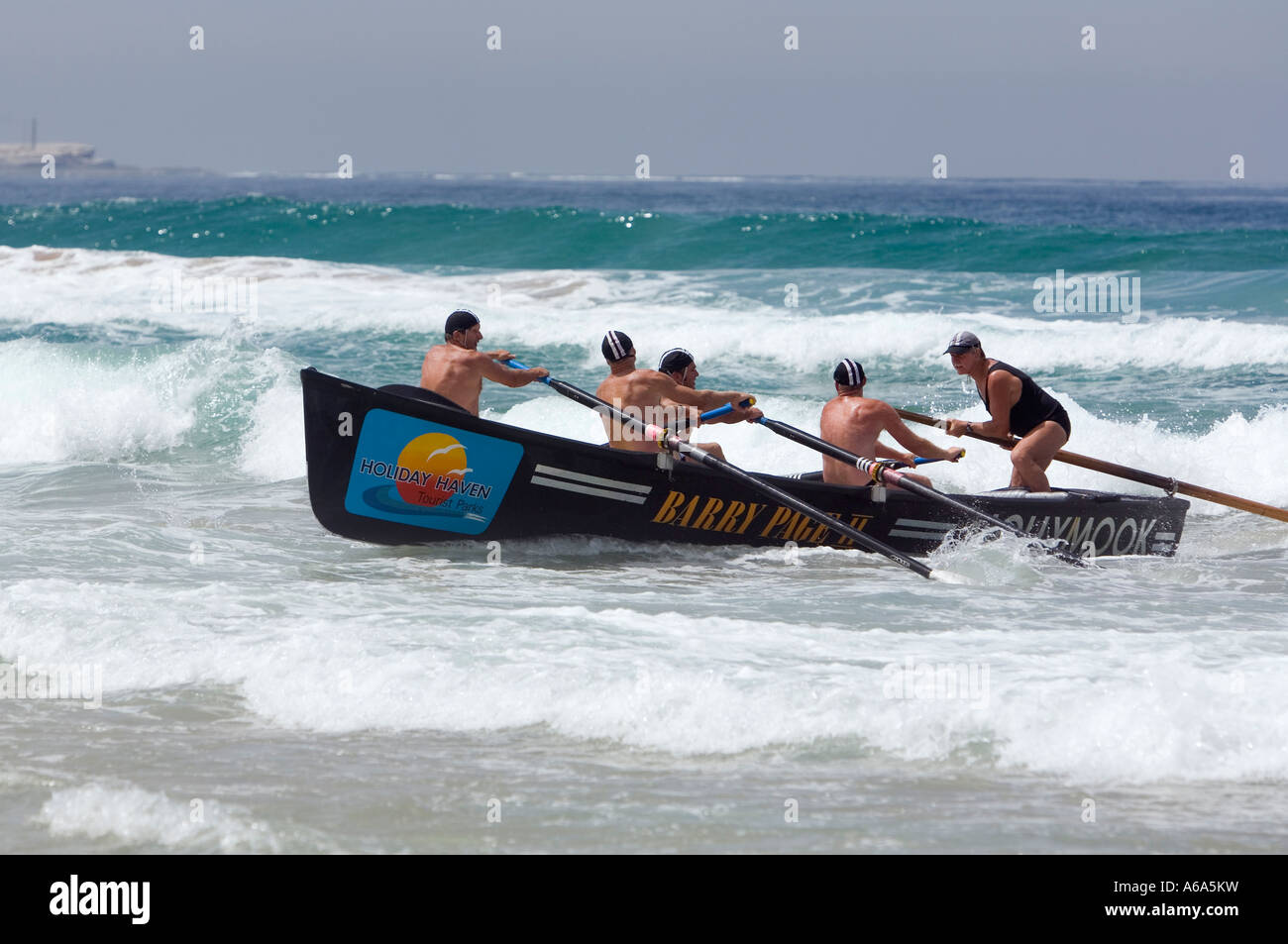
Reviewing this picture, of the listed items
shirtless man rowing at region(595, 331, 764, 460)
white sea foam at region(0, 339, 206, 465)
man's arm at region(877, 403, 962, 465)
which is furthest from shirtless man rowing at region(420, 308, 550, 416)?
white sea foam at region(0, 339, 206, 465)

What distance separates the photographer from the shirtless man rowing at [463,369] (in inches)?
349

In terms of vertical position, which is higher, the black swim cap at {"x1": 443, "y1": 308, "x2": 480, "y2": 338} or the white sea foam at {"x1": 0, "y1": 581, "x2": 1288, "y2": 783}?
the black swim cap at {"x1": 443, "y1": 308, "x2": 480, "y2": 338}

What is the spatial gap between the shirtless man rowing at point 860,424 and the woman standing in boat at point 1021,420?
31 cm

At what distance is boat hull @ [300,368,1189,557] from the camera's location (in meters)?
8.06

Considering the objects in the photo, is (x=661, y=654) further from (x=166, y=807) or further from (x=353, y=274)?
(x=353, y=274)

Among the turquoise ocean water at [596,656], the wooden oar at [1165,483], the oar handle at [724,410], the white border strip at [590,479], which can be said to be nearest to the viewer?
the turquoise ocean water at [596,656]

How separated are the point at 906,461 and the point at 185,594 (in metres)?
4.56

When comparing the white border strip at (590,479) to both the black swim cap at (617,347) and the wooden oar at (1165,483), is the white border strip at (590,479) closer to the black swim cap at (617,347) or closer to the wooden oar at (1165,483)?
the black swim cap at (617,347)

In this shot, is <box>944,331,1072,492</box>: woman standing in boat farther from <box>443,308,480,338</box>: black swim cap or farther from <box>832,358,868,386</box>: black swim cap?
<box>443,308,480,338</box>: black swim cap

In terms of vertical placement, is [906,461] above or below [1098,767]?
above

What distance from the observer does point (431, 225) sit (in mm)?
33531

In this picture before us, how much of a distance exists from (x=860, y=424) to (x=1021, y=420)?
4.06 feet

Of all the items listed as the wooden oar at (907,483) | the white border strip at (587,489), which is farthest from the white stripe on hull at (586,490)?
the wooden oar at (907,483)
